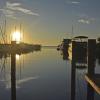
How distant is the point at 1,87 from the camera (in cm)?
2636

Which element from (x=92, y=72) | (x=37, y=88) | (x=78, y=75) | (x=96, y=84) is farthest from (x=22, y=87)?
(x=96, y=84)

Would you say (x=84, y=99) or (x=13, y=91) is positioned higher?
(x=13, y=91)

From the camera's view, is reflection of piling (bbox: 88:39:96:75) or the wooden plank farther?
reflection of piling (bbox: 88:39:96:75)

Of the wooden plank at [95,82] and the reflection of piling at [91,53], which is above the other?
the reflection of piling at [91,53]

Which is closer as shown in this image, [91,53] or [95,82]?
[95,82]

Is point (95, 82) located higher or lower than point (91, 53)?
lower

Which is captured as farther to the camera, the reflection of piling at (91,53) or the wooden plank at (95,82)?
the reflection of piling at (91,53)

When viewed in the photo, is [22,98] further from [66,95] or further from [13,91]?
[13,91]

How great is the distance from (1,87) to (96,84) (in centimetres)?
1935

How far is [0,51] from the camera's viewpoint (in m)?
82.7

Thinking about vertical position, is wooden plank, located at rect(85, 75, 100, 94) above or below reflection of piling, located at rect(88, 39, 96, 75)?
below

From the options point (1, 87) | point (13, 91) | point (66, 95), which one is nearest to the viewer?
point (13, 91)

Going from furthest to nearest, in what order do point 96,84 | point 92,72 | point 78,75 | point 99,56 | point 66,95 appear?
1. point 99,56
2. point 78,75
3. point 66,95
4. point 92,72
5. point 96,84

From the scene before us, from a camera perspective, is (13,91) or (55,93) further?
(55,93)
